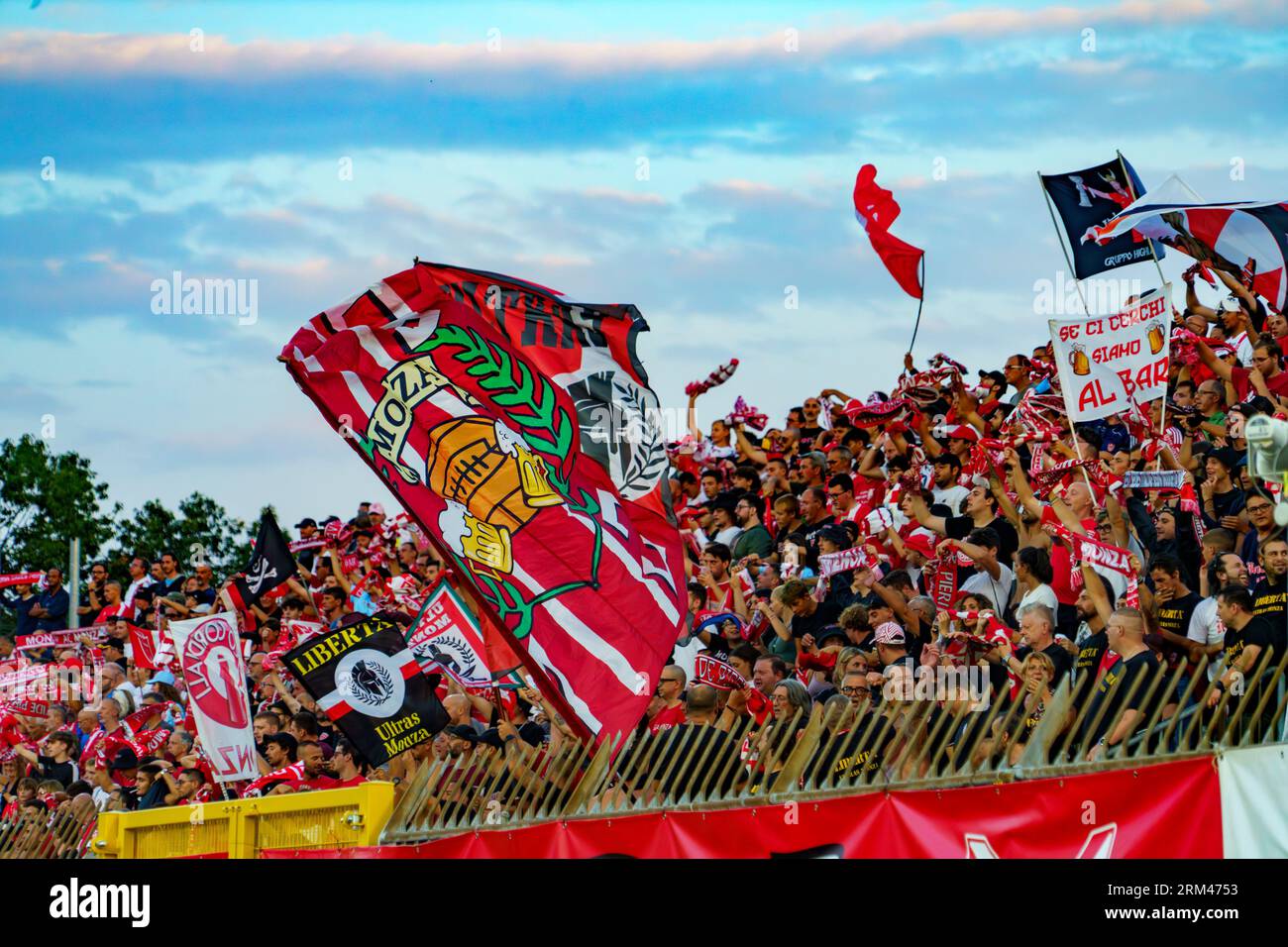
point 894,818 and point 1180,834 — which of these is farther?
point 894,818

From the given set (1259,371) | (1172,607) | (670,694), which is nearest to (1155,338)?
(1259,371)

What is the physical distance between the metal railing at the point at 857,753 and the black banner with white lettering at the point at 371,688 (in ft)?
5.74

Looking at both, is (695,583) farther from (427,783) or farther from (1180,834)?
(1180,834)

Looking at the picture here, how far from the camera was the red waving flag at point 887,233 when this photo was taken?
1986 cm

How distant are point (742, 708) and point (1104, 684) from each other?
354 cm

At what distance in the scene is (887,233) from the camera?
20.1m

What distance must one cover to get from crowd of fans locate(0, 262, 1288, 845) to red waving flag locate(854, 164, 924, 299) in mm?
1394

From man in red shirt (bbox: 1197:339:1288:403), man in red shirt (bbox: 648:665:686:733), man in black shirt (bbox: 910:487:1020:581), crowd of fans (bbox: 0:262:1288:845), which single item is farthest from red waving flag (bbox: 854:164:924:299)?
man in red shirt (bbox: 648:665:686:733)

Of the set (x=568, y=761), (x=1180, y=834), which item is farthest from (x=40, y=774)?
(x=1180, y=834)

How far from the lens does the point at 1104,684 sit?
29.8 feet

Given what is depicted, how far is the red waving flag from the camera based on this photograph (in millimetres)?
19859

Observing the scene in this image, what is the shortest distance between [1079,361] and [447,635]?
18.1 ft

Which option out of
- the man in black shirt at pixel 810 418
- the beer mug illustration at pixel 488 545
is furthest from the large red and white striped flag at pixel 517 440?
the man in black shirt at pixel 810 418
